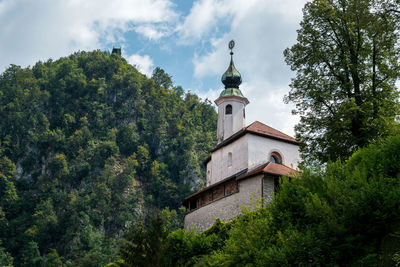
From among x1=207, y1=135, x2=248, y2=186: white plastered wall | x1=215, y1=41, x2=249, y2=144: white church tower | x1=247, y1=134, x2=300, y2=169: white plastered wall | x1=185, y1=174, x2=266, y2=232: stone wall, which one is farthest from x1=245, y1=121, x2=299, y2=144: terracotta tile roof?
x1=215, y1=41, x2=249, y2=144: white church tower

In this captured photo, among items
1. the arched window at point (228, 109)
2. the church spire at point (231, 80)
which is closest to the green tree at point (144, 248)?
the arched window at point (228, 109)

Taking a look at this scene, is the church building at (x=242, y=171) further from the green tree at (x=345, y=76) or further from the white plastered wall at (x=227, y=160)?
the green tree at (x=345, y=76)

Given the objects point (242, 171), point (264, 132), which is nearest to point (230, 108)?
point (264, 132)

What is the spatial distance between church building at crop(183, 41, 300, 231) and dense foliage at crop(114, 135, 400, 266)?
27.4 feet

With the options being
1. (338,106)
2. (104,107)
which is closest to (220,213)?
(338,106)

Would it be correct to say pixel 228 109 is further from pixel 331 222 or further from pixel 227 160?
pixel 331 222

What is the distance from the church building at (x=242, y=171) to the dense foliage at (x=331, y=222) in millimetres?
8355

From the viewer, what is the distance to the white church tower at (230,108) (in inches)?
1542

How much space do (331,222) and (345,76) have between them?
10203 mm

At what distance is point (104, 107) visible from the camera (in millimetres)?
99875

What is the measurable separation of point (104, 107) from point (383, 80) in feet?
275


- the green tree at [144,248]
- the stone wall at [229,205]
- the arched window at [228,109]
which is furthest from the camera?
the arched window at [228,109]

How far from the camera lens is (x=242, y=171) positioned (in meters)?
31.2

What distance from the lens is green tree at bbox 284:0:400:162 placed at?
20188 millimetres
